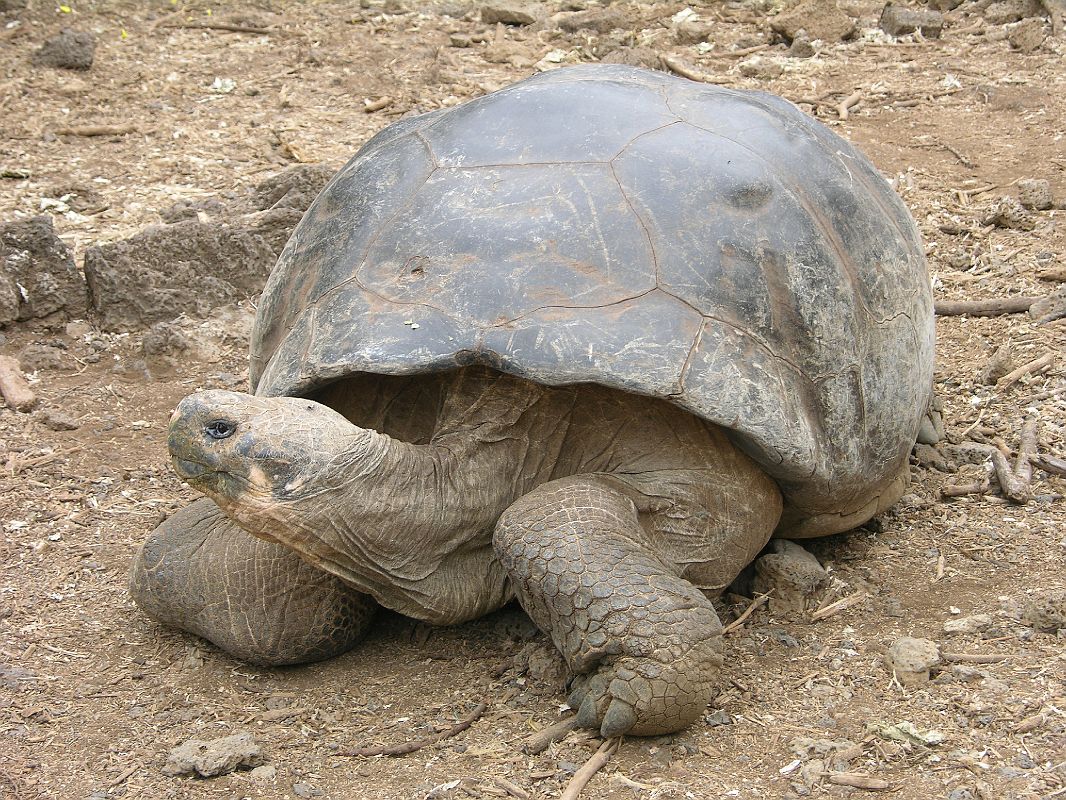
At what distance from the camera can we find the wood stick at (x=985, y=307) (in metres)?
4.84

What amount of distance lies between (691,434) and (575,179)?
0.71 m

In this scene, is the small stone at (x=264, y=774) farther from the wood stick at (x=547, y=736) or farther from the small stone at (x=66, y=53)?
the small stone at (x=66, y=53)

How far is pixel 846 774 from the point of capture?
2592mm

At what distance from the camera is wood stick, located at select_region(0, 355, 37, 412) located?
465 centimetres

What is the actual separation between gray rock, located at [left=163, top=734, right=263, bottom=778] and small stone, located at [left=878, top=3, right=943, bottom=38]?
270 inches

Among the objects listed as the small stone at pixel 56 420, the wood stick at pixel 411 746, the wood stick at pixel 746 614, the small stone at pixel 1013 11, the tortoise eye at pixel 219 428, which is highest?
the small stone at pixel 1013 11

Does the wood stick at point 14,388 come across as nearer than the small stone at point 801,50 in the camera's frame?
Yes

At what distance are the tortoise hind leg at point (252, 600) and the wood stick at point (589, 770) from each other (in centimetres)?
86

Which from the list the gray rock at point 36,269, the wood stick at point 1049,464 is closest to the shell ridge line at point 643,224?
the wood stick at point 1049,464

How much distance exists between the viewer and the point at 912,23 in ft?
26.9

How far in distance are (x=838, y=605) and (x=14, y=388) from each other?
10.1 ft

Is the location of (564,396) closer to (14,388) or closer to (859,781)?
(859,781)

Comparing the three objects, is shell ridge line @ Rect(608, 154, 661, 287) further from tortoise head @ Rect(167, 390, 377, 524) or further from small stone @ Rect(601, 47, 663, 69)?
small stone @ Rect(601, 47, 663, 69)

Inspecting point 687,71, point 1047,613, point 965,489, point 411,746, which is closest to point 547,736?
point 411,746
